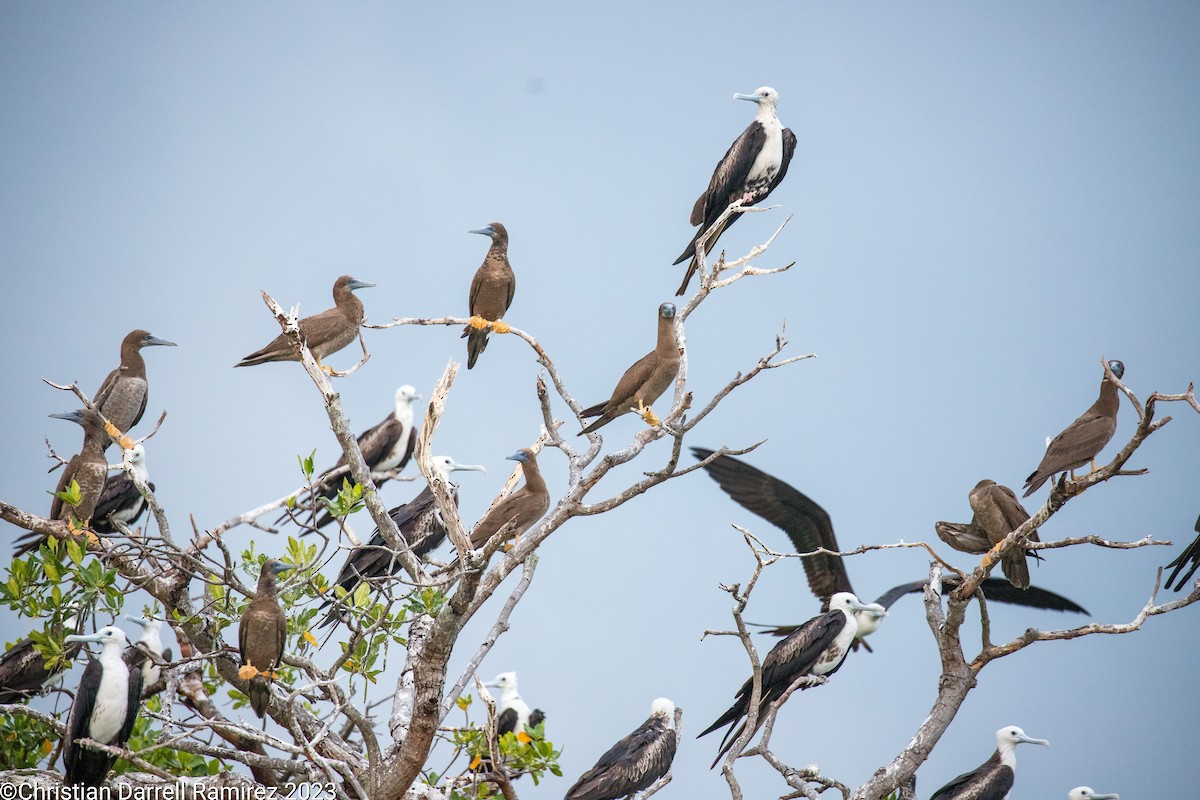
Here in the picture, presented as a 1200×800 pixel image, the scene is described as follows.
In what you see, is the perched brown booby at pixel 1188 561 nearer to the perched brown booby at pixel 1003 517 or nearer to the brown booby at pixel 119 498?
the perched brown booby at pixel 1003 517

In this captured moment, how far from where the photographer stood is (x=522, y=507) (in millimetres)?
6496

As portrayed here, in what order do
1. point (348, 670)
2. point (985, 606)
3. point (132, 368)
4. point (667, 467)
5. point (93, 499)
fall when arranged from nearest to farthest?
point (667, 467), point (348, 670), point (985, 606), point (93, 499), point (132, 368)

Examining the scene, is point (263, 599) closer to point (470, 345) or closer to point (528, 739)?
point (528, 739)

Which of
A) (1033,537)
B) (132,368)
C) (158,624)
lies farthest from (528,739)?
(132,368)

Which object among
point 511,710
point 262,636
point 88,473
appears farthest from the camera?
point 511,710

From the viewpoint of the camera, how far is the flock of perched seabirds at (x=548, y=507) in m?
5.78

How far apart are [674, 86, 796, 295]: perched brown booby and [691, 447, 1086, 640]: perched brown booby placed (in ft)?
5.08

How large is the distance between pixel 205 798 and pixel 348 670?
90 cm

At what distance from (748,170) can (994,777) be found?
3.90m

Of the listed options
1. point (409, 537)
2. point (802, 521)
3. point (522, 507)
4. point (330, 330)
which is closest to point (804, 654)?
point (802, 521)

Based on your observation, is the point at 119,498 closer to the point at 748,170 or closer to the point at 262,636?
the point at 262,636

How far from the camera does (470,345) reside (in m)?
7.13

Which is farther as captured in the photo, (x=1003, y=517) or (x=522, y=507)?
(x=522, y=507)

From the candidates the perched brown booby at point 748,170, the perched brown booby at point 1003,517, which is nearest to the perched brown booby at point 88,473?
the perched brown booby at point 748,170
